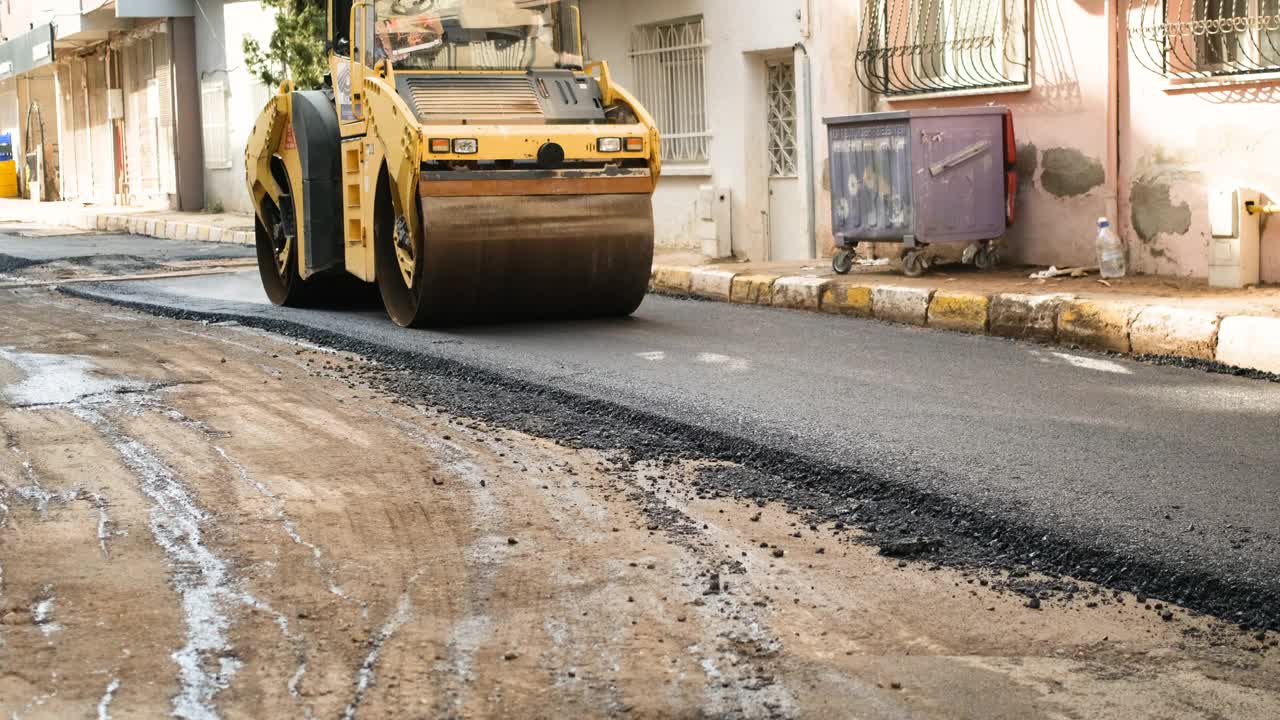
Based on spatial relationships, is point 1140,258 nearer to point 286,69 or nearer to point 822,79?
point 822,79

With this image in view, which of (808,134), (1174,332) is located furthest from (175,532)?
(808,134)

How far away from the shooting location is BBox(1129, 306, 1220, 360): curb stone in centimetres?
857

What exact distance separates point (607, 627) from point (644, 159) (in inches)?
256

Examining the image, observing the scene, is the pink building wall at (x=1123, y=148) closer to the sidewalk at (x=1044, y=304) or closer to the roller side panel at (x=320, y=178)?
the sidewalk at (x=1044, y=304)

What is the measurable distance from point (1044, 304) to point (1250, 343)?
1.56m

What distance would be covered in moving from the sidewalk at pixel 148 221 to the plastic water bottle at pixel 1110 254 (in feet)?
43.0

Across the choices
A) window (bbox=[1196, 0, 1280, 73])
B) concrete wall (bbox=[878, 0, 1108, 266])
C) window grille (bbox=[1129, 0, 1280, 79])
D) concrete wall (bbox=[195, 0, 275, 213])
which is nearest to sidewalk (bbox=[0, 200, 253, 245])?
concrete wall (bbox=[195, 0, 275, 213])

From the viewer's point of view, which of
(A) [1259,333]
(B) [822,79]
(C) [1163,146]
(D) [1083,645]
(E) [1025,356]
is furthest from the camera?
(B) [822,79]

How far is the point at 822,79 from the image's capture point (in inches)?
565

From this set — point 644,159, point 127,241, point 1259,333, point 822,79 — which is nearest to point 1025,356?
point 1259,333

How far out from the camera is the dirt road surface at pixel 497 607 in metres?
3.43

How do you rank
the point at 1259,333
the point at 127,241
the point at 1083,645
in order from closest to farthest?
1. the point at 1083,645
2. the point at 1259,333
3. the point at 127,241

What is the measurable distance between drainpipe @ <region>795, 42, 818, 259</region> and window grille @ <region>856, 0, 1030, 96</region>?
0.75 metres

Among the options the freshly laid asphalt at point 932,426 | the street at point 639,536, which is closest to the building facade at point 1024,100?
the freshly laid asphalt at point 932,426
